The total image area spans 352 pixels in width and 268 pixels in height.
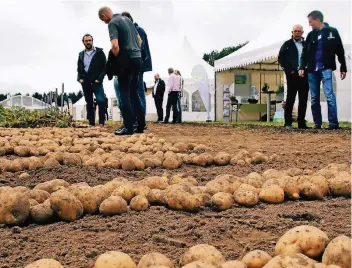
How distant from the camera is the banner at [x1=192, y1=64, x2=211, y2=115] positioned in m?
17.2

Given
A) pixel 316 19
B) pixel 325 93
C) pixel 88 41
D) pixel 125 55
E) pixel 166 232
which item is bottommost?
pixel 166 232

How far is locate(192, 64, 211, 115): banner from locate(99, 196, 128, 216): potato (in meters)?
15.1

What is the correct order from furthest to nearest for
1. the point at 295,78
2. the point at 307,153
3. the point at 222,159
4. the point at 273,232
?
the point at 295,78 < the point at 307,153 < the point at 222,159 < the point at 273,232

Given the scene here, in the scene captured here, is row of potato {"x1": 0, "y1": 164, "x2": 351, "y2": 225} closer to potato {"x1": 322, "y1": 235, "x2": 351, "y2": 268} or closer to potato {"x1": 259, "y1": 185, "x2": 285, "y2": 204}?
potato {"x1": 259, "y1": 185, "x2": 285, "y2": 204}

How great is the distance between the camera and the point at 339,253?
123 cm

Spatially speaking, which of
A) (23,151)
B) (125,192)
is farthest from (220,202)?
(23,151)

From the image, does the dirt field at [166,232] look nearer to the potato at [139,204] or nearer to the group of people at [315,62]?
the potato at [139,204]

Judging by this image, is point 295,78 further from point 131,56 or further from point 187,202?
point 187,202

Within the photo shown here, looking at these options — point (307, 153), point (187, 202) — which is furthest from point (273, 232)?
point (307, 153)

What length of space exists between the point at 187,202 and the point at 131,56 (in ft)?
13.8

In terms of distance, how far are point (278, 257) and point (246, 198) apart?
940 millimetres

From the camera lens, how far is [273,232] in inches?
66.4

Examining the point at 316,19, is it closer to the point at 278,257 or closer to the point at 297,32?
the point at 297,32

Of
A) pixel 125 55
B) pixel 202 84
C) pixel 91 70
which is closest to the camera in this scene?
pixel 125 55
